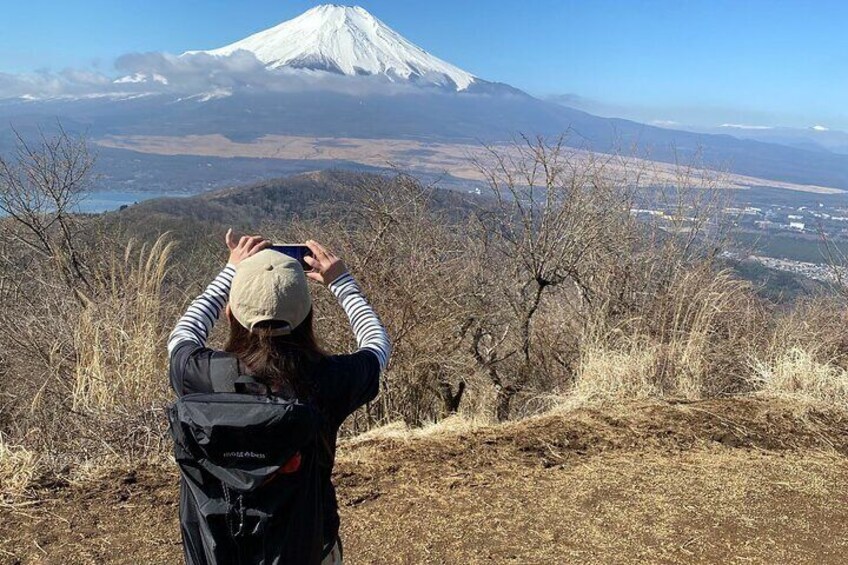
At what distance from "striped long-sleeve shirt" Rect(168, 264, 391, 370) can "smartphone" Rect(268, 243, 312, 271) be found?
128mm

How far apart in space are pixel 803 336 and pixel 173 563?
7031 mm

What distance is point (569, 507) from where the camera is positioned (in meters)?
3.48

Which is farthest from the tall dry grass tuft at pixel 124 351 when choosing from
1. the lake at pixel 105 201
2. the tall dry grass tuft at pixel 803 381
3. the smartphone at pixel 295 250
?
the lake at pixel 105 201

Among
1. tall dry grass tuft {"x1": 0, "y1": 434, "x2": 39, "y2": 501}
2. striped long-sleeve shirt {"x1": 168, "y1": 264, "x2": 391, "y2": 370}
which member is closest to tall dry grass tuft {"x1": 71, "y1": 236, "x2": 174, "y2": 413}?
tall dry grass tuft {"x1": 0, "y1": 434, "x2": 39, "y2": 501}

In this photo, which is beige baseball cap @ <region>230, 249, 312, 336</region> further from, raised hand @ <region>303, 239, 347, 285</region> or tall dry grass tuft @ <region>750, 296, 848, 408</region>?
tall dry grass tuft @ <region>750, 296, 848, 408</region>

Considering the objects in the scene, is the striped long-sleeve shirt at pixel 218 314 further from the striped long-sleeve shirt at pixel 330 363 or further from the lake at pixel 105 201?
the lake at pixel 105 201

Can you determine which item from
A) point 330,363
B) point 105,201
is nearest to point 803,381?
point 330,363

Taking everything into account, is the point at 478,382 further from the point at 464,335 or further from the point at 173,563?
the point at 173,563

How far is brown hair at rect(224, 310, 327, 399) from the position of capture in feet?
5.28

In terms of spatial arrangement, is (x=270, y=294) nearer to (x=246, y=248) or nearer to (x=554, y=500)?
(x=246, y=248)

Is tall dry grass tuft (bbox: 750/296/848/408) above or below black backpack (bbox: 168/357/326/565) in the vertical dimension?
below

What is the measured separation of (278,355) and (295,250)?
0.56 meters

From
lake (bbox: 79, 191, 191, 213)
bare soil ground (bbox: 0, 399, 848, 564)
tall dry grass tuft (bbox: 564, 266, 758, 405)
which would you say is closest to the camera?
bare soil ground (bbox: 0, 399, 848, 564)

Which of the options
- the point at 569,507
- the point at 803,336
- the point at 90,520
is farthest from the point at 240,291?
the point at 803,336
